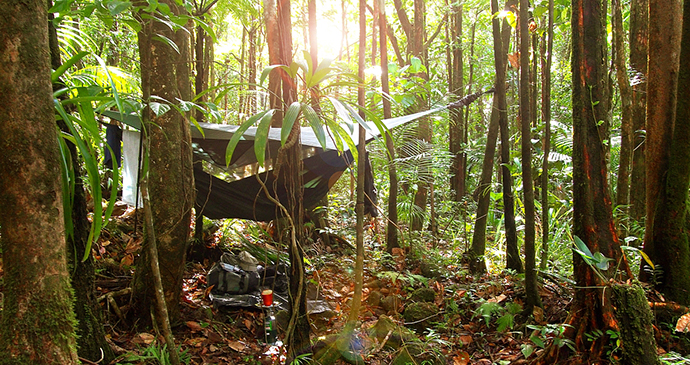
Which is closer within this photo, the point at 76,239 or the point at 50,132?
the point at 50,132

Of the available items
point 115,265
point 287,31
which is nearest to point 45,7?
point 287,31

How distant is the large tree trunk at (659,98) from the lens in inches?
79.9

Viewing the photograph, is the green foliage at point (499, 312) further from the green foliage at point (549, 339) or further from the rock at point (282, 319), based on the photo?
the rock at point (282, 319)

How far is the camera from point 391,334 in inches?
78.3

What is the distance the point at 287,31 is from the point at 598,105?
4.24 ft

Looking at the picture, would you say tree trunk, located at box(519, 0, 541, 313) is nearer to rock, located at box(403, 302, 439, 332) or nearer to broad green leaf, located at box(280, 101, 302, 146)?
rock, located at box(403, 302, 439, 332)

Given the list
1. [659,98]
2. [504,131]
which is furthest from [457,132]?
[659,98]

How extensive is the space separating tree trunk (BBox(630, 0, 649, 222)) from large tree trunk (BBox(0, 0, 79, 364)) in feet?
10.4

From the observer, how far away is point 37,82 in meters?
0.70

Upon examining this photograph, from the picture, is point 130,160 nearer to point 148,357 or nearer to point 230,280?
point 230,280

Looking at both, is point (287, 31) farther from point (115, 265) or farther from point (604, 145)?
point (115, 265)

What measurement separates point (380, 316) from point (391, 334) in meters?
0.27

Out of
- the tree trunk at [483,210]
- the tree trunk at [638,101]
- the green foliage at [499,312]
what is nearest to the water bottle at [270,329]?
the green foliage at [499,312]

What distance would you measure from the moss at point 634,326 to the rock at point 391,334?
2.69 feet
